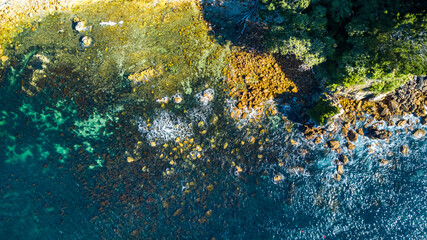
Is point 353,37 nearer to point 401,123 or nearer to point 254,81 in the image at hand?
point 254,81

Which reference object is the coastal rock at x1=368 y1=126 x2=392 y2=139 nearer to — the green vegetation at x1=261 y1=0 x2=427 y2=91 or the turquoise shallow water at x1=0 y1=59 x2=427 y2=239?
the turquoise shallow water at x1=0 y1=59 x2=427 y2=239

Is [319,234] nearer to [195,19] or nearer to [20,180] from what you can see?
[195,19]

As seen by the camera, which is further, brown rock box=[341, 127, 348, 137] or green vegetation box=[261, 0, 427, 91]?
brown rock box=[341, 127, 348, 137]

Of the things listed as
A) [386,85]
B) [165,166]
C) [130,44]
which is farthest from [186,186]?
[386,85]

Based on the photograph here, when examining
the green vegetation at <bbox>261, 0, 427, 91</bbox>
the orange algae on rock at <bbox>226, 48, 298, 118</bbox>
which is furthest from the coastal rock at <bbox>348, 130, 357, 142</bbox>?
the orange algae on rock at <bbox>226, 48, 298, 118</bbox>

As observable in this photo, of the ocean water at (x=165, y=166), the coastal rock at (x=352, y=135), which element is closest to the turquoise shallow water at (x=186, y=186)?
the ocean water at (x=165, y=166)

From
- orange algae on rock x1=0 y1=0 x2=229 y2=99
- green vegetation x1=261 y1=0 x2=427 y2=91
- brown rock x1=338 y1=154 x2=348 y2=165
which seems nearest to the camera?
green vegetation x1=261 y1=0 x2=427 y2=91

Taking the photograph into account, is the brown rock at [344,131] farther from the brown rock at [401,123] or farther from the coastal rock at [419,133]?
the coastal rock at [419,133]
